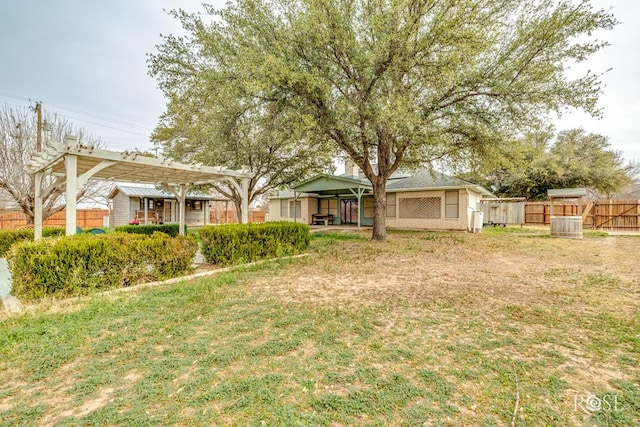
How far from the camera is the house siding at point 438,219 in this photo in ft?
49.0

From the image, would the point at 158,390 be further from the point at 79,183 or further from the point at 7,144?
the point at 7,144

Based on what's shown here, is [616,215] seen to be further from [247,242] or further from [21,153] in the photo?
[21,153]

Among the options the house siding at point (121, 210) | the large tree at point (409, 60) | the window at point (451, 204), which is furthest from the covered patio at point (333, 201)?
the house siding at point (121, 210)

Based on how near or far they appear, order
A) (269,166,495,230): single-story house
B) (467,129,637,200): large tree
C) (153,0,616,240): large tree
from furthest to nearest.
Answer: (467,129,637,200): large tree, (269,166,495,230): single-story house, (153,0,616,240): large tree

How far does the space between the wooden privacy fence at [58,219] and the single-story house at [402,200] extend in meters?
13.8

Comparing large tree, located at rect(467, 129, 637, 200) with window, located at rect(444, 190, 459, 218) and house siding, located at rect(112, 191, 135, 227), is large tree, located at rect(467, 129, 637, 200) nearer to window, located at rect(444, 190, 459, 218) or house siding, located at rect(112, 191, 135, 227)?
window, located at rect(444, 190, 459, 218)

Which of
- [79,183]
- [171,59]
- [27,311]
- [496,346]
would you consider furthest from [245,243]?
[171,59]

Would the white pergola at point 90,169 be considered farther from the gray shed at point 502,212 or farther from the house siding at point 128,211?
the gray shed at point 502,212

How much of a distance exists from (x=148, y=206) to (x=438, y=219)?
20724 millimetres

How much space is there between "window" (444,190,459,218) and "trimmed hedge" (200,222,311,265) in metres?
10.3

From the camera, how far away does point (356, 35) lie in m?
8.17

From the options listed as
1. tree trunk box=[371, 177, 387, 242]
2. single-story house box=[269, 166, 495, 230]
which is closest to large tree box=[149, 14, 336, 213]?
tree trunk box=[371, 177, 387, 242]

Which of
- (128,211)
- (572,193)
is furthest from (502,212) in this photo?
(128,211)

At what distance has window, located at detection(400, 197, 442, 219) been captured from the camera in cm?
1602
